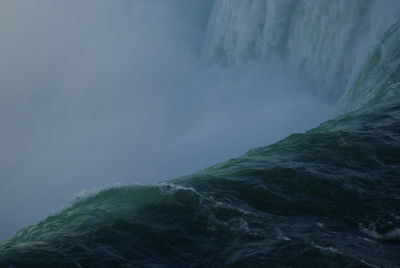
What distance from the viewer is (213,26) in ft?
125

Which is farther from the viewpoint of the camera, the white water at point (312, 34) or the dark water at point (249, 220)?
the white water at point (312, 34)

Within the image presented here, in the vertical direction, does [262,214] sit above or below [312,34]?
below

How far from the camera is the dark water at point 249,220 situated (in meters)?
5.18

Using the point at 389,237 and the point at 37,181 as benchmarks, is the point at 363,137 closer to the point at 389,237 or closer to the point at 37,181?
the point at 389,237

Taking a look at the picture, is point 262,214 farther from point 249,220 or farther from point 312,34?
point 312,34

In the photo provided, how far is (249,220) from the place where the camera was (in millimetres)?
5906

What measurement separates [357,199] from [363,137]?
99.6 inches

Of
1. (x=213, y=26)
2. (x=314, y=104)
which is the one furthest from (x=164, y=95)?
(x=314, y=104)

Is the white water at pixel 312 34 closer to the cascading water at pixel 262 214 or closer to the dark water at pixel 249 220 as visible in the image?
the cascading water at pixel 262 214

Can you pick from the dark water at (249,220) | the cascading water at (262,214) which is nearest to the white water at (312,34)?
the cascading water at (262,214)

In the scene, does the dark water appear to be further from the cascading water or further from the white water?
the white water

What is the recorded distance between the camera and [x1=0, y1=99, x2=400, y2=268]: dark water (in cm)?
518

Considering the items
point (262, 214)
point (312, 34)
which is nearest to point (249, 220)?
point (262, 214)

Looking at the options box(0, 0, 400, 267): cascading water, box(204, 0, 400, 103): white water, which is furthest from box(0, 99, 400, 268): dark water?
box(204, 0, 400, 103): white water
